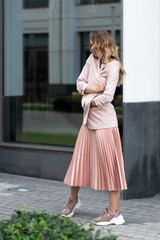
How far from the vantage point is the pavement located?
5660mm

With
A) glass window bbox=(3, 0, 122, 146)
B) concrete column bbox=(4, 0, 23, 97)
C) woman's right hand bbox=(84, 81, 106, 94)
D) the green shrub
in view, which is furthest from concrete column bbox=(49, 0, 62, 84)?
the green shrub

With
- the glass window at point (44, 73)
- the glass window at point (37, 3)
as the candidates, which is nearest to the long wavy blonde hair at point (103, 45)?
the glass window at point (44, 73)

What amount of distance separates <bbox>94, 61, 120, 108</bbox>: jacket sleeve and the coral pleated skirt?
330 mm

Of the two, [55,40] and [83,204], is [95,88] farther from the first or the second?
[55,40]

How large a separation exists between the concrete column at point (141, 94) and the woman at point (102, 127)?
1.10 meters

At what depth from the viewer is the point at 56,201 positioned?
698 cm

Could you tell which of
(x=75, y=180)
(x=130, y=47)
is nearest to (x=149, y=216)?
(x=75, y=180)

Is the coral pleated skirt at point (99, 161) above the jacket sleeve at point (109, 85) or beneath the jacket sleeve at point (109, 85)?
beneath

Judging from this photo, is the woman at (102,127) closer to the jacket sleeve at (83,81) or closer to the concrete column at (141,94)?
the jacket sleeve at (83,81)

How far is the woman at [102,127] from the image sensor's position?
580cm

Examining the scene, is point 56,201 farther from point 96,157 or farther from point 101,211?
point 96,157

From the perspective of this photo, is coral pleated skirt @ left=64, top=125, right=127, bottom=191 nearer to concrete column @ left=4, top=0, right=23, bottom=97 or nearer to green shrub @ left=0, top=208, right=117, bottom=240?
green shrub @ left=0, top=208, right=117, bottom=240

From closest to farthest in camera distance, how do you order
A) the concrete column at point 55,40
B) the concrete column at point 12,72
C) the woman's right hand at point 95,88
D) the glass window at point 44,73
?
the woman's right hand at point 95,88
the concrete column at point 12,72
the glass window at point 44,73
the concrete column at point 55,40

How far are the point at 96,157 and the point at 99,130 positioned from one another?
292 millimetres
